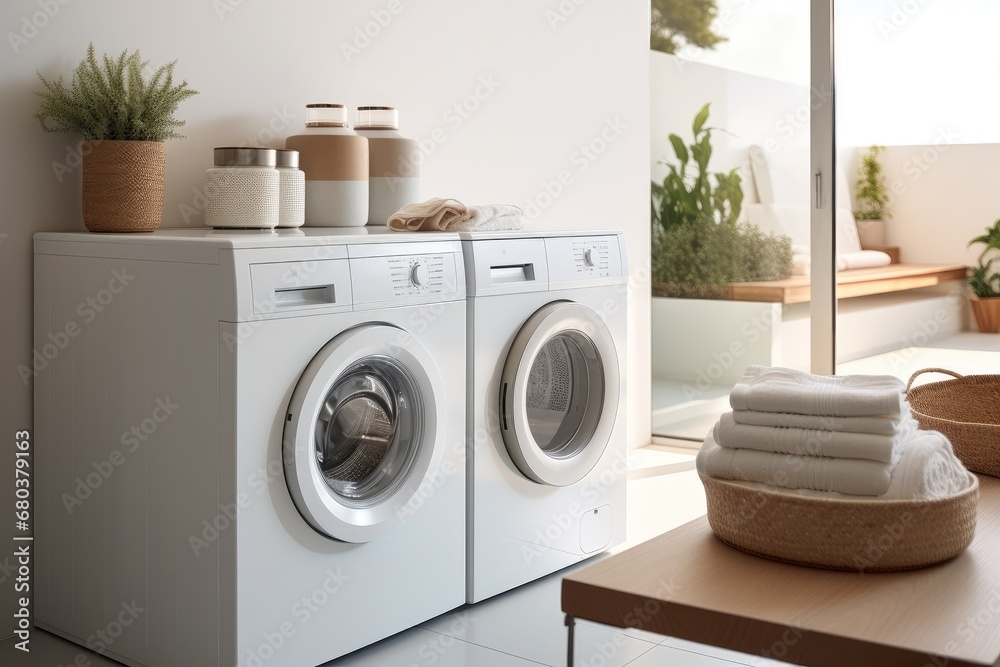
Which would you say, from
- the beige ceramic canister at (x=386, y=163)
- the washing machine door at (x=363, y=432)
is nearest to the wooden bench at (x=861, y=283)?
the beige ceramic canister at (x=386, y=163)

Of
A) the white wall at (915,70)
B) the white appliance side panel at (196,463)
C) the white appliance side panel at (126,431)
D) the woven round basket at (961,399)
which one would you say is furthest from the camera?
the white wall at (915,70)

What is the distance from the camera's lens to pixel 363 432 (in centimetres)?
231

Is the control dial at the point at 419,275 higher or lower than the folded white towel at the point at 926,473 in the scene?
higher

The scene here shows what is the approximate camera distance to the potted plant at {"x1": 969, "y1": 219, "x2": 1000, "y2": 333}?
3.65 metres

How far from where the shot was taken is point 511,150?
3.68 m

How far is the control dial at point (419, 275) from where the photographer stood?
232cm

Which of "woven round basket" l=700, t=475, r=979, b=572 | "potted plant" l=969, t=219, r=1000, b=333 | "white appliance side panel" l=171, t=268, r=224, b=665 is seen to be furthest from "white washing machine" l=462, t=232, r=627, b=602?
"potted plant" l=969, t=219, r=1000, b=333

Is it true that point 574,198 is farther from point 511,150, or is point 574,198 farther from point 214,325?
point 214,325

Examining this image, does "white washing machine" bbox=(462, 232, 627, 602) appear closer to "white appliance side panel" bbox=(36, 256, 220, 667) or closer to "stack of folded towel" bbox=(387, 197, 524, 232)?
"stack of folded towel" bbox=(387, 197, 524, 232)

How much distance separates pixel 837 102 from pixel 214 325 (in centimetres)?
278

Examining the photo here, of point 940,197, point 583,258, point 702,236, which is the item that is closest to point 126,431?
point 583,258

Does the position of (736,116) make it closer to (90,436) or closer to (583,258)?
(583,258)

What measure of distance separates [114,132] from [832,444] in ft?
6.07

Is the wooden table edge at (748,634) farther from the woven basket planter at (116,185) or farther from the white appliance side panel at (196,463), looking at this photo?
the woven basket planter at (116,185)
